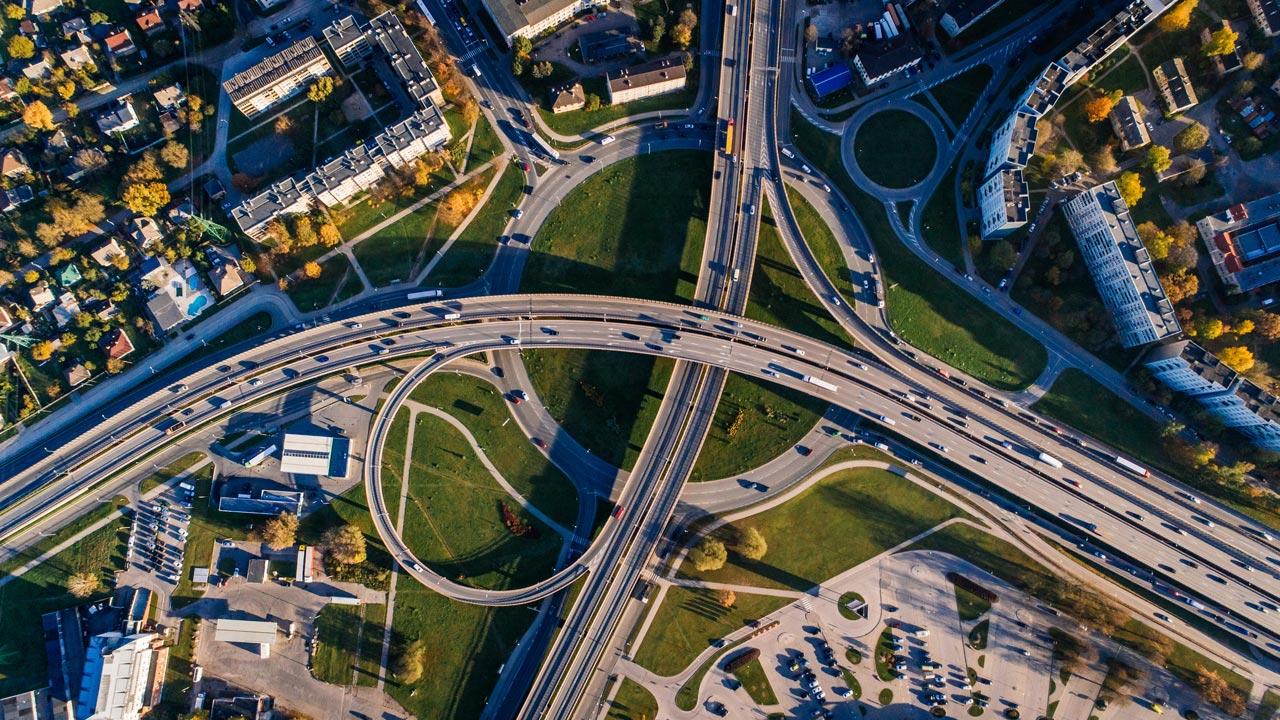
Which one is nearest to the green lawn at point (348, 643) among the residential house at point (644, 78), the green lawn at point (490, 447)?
the green lawn at point (490, 447)

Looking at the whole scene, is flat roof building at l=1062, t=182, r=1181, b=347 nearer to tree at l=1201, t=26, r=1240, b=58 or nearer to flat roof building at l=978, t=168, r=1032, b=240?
flat roof building at l=978, t=168, r=1032, b=240

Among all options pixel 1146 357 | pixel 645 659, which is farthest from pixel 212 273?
pixel 1146 357

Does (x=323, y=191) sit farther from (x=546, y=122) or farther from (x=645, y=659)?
(x=645, y=659)

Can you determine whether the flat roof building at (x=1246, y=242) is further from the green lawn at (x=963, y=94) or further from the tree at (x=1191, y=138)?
the green lawn at (x=963, y=94)

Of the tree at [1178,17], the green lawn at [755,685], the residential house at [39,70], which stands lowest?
the green lawn at [755,685]

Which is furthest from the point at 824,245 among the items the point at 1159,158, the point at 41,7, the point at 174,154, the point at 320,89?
the point at 41,7
